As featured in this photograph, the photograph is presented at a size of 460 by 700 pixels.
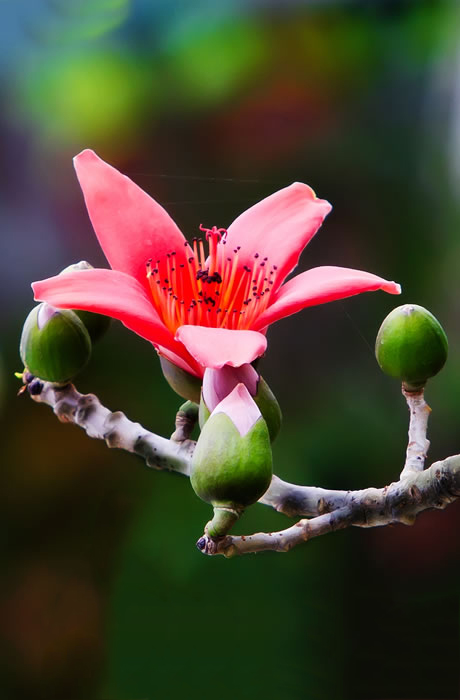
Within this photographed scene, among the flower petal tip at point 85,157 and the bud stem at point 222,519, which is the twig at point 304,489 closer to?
the bud stem at point 222,519

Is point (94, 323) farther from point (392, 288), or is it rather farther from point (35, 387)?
point (392, 288)

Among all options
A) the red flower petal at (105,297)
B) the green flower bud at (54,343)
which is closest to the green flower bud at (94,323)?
the green flower bud at (54,343)

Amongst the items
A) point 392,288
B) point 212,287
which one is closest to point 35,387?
point 212,287

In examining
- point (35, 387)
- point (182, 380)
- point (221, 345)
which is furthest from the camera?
point (35, 387)

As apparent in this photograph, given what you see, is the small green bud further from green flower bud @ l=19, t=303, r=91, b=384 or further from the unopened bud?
green flower bud @ l=19, t=303, r=91, b=384

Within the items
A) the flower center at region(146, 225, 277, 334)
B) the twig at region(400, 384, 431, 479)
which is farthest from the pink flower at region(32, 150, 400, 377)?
the twig at region(400, 384, 431, 479)

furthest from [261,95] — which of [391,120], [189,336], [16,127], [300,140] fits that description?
[189,336]

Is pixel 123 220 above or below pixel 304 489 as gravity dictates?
above
